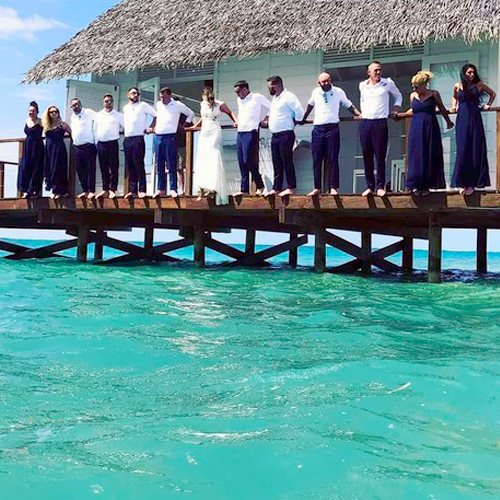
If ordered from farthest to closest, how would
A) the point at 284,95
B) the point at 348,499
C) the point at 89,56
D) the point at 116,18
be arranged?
the point at 116,18, the point at 89,56, the point at 284,95, the point at 348,499

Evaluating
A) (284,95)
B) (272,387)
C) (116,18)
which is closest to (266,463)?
(272,387)

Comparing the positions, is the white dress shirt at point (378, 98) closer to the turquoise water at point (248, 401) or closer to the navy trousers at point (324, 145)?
the navy trousers at point (324, 145)

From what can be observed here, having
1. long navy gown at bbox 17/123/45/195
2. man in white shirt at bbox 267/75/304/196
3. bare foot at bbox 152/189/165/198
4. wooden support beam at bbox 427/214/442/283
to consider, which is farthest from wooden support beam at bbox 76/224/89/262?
wooden support beam at bbox 427/214/442/283

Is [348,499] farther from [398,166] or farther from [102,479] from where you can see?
[398,166]

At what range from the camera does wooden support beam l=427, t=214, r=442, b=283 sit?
1115cm

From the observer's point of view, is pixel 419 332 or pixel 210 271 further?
pixel 210 271

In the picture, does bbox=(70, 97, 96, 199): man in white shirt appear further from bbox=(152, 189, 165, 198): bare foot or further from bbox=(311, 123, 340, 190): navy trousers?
bbox=(311, 123, 340, 190): navy trousers

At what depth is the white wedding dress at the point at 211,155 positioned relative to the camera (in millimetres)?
10719

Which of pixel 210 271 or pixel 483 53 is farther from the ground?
Answer: pixel 483 53

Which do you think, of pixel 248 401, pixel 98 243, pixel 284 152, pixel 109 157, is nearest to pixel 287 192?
pixel 284 152

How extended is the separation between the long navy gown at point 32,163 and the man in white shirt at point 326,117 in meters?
4.43

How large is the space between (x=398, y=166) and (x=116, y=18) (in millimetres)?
6427

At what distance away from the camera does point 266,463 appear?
3457 mm

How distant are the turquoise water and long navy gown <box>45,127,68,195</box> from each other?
4.34 m
